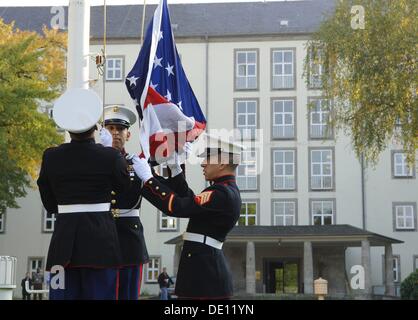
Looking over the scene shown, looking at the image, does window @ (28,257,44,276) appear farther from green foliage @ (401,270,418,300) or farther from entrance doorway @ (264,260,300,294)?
green foliage @ (401,270,418,300)

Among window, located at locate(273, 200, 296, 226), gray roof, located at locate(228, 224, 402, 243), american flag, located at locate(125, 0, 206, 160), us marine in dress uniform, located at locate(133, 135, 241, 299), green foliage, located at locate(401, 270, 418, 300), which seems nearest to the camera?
us marine in dress uniform, located at locate(133, 135, 241, 299)

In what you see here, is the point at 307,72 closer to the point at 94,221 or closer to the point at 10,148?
the point at 10,148

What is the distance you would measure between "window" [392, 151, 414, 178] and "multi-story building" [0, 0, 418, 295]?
0.06 metres

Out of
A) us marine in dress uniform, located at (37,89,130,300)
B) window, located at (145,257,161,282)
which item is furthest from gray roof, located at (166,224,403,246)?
us marine in dress uniform, located at (37,89,130,300)

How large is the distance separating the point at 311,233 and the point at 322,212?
5110 millimetres

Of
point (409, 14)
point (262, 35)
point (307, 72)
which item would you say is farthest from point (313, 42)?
point (262, 35)

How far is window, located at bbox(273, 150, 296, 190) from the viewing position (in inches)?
1987

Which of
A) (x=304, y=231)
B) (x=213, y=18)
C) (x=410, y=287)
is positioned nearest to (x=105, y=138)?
(x=410, y=287)

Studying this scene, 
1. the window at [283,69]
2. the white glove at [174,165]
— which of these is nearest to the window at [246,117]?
the window at [283,69]

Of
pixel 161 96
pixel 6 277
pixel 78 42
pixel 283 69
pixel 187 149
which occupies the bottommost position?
pixel 6 277

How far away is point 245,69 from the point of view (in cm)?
5156

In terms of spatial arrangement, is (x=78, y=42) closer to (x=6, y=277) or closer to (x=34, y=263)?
(x=6, y=277)

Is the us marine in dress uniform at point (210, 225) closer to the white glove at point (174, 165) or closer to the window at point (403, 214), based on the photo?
the white glove at point (174, 165)

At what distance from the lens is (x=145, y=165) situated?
669cm
